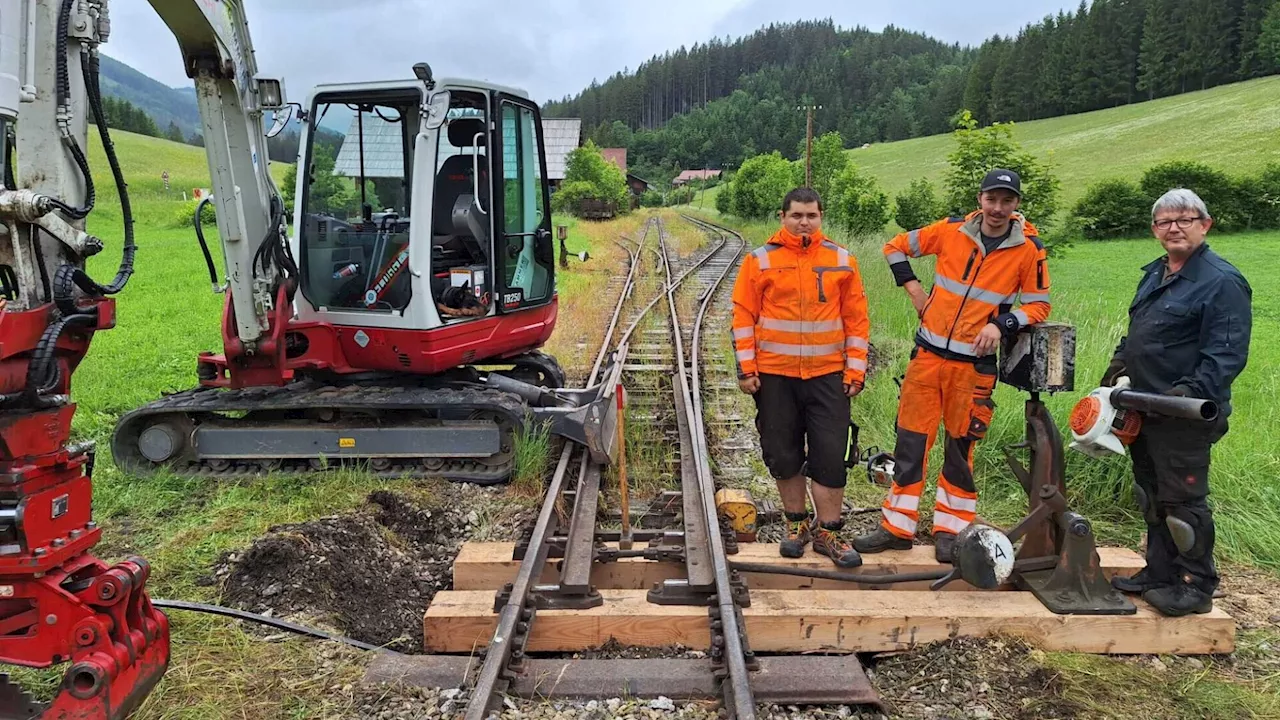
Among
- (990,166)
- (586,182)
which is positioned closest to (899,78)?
(586,182)

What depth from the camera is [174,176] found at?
56844 millimetres

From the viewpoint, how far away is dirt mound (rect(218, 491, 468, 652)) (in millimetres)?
3826

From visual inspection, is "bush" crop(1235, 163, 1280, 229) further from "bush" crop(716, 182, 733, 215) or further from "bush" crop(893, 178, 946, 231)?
"bush" crop(716, 182, 733, 215)

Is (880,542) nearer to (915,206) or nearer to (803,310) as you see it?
(803,310)

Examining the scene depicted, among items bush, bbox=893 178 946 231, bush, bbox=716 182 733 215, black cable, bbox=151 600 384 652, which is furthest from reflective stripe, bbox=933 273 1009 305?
bush, bbox=716 182 733 215

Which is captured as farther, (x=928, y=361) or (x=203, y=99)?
(x=203, y=99)

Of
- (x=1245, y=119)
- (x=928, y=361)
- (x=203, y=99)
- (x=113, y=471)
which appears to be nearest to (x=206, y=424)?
(x=113, y=471)

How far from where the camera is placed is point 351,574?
4172 millimetres

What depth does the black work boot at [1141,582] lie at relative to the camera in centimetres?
378

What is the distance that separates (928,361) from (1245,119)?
5763cm

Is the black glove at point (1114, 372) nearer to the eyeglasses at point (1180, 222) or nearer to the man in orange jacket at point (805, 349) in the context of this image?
the eyeglasses at point (1180, 222)

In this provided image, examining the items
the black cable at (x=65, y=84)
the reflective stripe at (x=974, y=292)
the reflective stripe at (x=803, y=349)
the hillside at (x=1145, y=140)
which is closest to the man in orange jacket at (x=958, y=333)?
the reflective stripe at (x=974, y=292)

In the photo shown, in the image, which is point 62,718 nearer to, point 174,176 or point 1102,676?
point 1102,676

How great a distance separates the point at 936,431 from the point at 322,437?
167 inches
